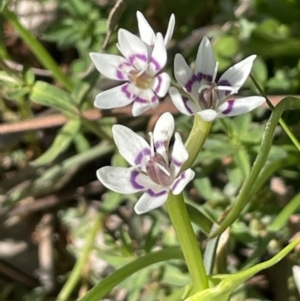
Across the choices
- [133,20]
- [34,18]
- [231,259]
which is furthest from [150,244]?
[34,18]

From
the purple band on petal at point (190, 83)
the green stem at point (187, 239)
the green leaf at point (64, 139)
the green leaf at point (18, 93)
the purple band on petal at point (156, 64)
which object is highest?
the purple band on petal at point (156, 64)

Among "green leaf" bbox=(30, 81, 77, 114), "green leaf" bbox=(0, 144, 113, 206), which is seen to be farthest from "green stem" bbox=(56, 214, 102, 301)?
"green leaf" bbox=(30, 81, 77, 114)

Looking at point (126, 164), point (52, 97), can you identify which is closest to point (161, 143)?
point (52, 97)

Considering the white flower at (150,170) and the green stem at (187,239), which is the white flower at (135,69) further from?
the green stem at (187,239)

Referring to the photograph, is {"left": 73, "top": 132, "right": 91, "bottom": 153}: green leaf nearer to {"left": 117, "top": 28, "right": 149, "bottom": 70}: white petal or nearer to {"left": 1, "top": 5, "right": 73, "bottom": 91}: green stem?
{"left": 1, "top": 5, "right": 73, "bottom": 91}: green stem

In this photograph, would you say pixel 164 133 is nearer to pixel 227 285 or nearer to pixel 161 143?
pixel 161 143

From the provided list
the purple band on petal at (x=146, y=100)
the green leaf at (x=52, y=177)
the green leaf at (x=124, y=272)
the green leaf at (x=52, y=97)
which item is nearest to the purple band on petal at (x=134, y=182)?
the purple band on petal at (x=146, y=100)
